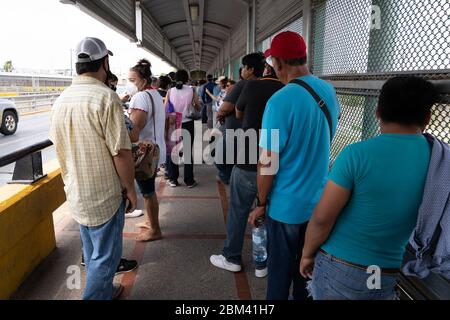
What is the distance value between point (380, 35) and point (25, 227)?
3.25 m

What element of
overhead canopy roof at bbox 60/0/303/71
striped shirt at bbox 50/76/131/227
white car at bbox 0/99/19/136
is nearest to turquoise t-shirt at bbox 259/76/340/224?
striped shirt at bbox 50/76/131/227

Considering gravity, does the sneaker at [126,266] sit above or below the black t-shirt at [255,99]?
below

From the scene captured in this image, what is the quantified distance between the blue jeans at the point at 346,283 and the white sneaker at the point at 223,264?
1.61 metres

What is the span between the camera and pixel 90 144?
2.12m

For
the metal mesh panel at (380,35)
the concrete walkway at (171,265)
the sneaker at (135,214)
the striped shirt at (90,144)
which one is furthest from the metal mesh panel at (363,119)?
the sneaker at (135,214)

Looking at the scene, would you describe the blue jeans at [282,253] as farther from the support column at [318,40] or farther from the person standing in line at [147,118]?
the support column at [318,40]

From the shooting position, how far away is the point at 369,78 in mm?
2549

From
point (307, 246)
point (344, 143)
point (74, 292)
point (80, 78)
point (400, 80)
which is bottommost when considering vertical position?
point (74, 292)

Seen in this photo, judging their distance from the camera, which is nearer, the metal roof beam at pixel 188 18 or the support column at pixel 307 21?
the support column at pixel 307 21

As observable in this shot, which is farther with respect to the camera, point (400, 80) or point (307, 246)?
point (307, 246)

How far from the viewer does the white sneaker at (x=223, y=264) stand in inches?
124
